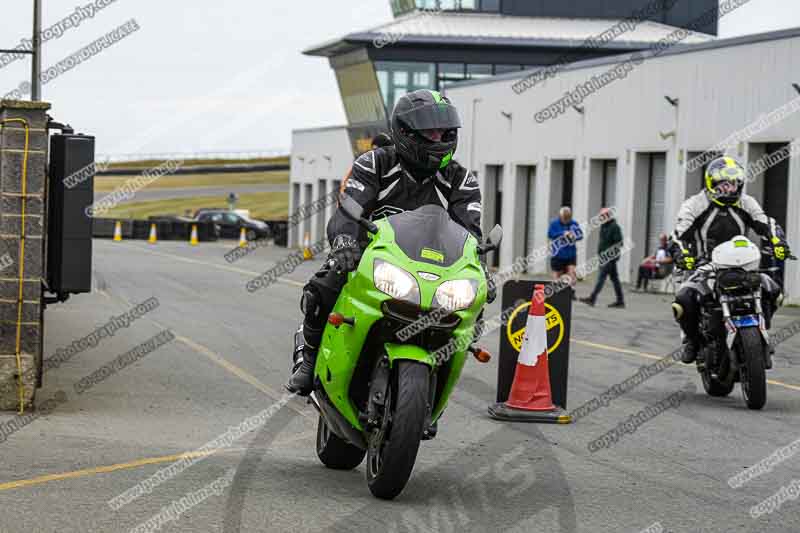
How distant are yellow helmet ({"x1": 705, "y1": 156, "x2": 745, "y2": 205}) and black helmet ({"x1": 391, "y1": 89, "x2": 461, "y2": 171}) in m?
5.16

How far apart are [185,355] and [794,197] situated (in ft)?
54.2

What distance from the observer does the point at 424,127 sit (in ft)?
25.2

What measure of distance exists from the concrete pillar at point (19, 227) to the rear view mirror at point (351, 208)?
355 cm

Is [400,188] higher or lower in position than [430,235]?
higher

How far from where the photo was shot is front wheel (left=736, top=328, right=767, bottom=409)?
1145 cm

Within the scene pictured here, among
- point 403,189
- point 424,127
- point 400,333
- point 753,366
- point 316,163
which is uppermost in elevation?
point 316,163

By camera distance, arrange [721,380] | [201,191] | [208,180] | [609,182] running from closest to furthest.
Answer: [721,380], [609,182], [201,191], [208,180]

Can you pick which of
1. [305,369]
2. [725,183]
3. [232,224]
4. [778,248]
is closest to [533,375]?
[725,183]

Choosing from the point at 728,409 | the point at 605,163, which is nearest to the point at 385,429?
the point at 728,409

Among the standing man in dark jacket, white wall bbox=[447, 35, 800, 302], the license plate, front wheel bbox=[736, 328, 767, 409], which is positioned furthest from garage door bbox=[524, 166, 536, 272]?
front wheel bbox=[736, 328, 767, 409]

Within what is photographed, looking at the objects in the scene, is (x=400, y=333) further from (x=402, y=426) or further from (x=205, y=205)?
(x=205, y=205)

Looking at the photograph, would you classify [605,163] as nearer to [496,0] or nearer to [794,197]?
[794,197]

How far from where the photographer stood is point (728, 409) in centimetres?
1164

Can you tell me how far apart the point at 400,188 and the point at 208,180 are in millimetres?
115952
